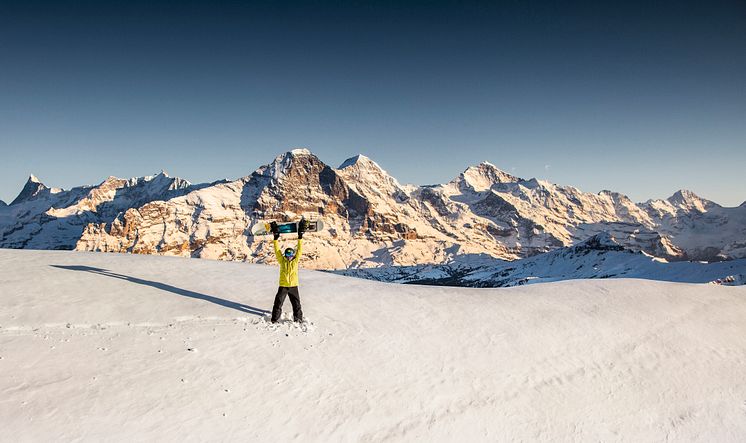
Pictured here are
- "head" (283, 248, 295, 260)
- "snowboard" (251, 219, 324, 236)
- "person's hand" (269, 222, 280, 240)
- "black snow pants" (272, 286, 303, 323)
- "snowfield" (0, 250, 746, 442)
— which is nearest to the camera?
"snowfield" (0, 250, 746, 442)

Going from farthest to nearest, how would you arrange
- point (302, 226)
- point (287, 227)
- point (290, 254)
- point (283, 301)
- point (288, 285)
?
point (287, 227), point (302, 226), point (290, 254), point (288, 285), point (283, 301)

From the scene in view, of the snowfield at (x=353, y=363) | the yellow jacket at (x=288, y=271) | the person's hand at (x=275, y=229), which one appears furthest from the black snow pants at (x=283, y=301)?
the person's hand at (x=275, y=229)

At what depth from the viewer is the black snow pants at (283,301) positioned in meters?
9.81

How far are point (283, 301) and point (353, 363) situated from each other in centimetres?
252

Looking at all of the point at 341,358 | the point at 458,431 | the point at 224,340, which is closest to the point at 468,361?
the point at 458,431

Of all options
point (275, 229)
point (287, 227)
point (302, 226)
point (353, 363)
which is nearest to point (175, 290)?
point (275, 229)

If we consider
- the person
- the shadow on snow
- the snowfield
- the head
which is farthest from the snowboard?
the shadow on snow

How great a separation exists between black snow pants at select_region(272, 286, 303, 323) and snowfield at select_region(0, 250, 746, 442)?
35cm

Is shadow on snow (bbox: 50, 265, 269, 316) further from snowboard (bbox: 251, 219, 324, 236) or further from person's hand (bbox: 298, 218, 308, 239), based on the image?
person's hand (bbox: 298, 218, 308, 239)

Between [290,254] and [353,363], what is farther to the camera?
[290,254]

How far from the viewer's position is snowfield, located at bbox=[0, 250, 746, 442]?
636 centimetres

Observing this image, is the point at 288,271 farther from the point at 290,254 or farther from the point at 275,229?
the point at 275,229

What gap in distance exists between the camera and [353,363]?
27.6ft

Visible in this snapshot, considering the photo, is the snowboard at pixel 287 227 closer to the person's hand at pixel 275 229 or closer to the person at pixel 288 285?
the person's hand at pixel 275 229
